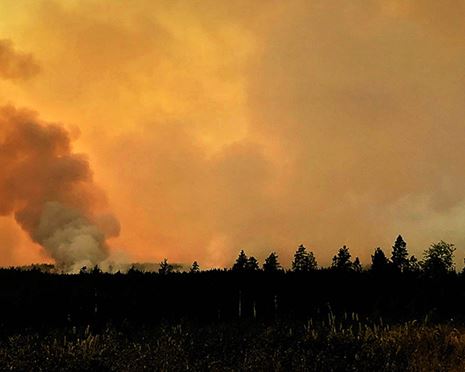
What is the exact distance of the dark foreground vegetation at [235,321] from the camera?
10172 millimetres

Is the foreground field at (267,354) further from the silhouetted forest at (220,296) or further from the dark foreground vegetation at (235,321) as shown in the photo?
the silhouetted forest at (220,296)

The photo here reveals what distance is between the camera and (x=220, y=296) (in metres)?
27.9

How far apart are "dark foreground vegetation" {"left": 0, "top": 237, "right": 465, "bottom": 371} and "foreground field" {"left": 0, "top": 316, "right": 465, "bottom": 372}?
0.08 ft

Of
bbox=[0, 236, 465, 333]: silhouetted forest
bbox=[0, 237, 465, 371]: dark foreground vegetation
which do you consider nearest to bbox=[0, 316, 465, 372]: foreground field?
bbox=[0, 237, 465, 371]: dark foreground vegetation

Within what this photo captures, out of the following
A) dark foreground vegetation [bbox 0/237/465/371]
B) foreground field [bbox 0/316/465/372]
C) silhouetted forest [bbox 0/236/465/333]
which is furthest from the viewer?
silhouetted forest [bbox 0/236/465/333]

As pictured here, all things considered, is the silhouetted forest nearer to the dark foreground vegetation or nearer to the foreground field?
the dark foreground vegetation

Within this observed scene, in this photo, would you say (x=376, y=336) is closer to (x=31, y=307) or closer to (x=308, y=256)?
(x=31, y=307)

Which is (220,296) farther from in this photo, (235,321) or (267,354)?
(267,354)

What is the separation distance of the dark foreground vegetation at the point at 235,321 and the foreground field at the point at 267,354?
0.03 metres

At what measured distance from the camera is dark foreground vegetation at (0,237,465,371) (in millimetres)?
10172

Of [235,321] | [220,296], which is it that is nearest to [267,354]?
[235,321]

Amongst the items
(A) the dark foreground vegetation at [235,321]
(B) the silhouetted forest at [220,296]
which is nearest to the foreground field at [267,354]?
(A) the dark foreground vegetation at [235,321]

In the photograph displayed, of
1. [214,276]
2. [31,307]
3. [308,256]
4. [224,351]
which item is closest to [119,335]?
[224,351]

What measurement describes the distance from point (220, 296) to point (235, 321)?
29.6ft
